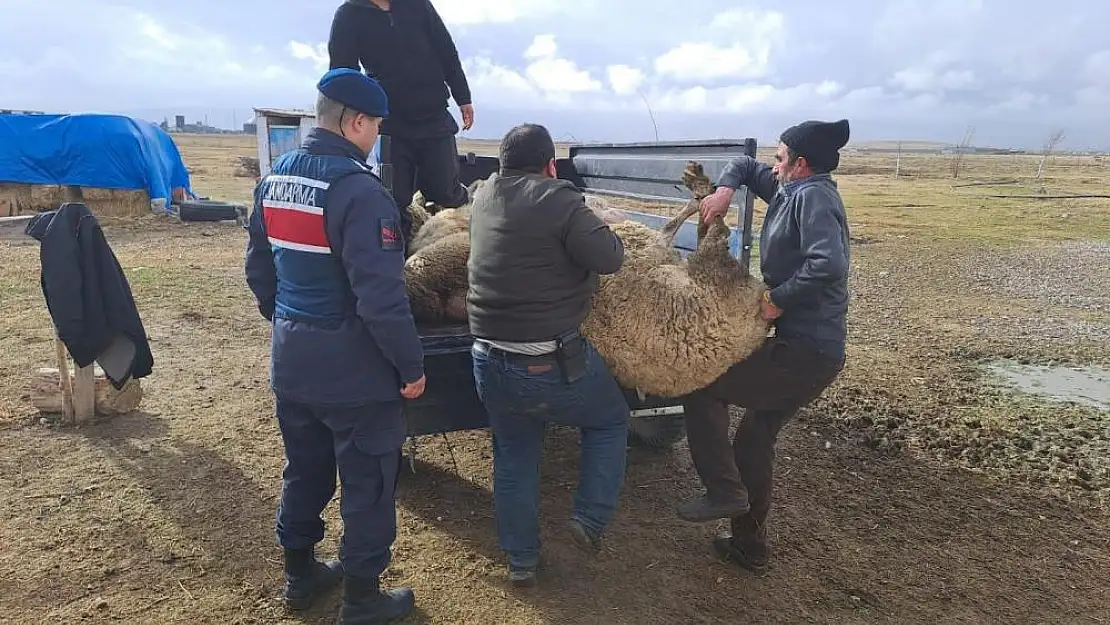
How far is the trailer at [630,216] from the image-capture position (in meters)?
3.41

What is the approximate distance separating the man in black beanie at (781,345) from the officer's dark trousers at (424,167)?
1.85 meters

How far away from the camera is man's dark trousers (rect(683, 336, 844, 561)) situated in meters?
3.22

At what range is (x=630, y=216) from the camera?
5.25 meters

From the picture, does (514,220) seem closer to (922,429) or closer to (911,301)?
(922,429)

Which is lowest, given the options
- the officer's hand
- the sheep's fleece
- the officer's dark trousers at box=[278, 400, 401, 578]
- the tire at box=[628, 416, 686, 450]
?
the tire at box=[628, 416, 686, 450]

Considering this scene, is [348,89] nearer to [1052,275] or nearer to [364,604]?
[364,604]

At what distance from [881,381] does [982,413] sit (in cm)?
83

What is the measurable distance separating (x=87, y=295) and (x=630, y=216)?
3482mm

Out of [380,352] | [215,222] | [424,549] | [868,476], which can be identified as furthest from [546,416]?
[215,222]

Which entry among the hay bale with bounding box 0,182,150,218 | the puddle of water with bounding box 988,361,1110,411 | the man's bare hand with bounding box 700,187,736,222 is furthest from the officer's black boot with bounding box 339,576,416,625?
the hay bale with bounding box 0,182,150,218

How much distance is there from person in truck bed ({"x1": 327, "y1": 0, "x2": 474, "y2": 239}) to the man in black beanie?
189cm

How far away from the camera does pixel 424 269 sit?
3963mm

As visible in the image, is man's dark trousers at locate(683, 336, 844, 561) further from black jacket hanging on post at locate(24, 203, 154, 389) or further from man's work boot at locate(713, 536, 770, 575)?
black jacket hanging on post at locate(24, 203, 154, 389)

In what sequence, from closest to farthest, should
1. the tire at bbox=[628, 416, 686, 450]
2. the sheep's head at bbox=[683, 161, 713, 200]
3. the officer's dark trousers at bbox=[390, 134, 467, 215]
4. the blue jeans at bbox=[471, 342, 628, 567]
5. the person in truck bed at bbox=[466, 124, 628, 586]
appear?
the person in truck bed at bbox=[466, 124, 628, 586]
the blue jeans at bbox=[471, 342, 628, 567]
the sheep's head at bbox=[683, 161, 713, 200]
the officer's dark trousers at bbox=[390, 134, 467, 215]
the tire at bbox=[628, 416, 686, 450]
